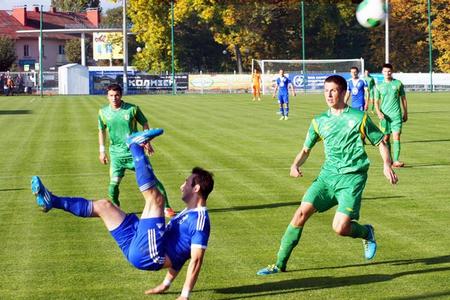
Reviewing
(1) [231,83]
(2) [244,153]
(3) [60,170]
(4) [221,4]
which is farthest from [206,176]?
(4) [221,4]

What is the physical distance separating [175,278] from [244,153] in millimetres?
13825

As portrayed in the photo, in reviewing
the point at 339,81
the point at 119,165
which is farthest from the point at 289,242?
the point at 119,165

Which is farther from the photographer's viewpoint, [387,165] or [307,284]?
[387,165]

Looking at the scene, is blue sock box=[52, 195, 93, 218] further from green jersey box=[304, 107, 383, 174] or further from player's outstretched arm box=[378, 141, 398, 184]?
player's outstretched arm box=[378, 141, 398, 184]

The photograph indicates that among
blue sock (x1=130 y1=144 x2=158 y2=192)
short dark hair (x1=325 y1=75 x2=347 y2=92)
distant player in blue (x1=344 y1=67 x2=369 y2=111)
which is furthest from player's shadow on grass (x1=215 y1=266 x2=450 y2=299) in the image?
distant player in blue (x1=344 y1=67 x2=369 y2=111)

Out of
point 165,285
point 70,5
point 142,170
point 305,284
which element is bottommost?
point 305,284

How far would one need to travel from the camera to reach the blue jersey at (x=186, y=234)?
8203mm

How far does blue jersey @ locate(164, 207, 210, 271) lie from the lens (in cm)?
820

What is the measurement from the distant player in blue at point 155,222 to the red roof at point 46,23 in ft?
385

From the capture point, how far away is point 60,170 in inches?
781

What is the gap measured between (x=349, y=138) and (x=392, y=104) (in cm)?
1057

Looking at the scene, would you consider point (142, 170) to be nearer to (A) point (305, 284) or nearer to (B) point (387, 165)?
(A) point (305, 284)

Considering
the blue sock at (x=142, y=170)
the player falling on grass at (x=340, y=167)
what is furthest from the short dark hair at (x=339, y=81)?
the blue sock at (x=142, y=170)

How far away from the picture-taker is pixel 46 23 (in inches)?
5123
